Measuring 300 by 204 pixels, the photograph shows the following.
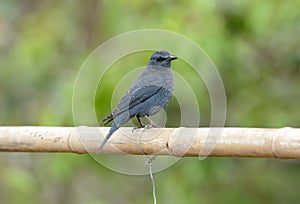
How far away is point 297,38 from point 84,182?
99.2 inches

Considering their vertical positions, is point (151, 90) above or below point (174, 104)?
above

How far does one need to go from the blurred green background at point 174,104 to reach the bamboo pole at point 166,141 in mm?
1071

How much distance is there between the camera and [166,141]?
2.64 meters

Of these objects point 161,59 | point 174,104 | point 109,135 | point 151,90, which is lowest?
point 174,104

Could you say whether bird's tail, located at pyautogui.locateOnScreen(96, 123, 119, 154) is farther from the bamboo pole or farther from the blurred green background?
the blurred green background

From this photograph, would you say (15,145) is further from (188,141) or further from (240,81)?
(240,81)

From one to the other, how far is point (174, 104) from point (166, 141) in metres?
1.65

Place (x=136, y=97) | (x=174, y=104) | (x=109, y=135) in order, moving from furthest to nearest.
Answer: (x=174, y=104)
(x=136, y=97)
(x=109, y=135)

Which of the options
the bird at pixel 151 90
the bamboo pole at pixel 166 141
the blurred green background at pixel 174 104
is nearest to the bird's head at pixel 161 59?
the bird at pixel 151 90

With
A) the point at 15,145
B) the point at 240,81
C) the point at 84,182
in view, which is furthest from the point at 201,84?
the point at 84,182

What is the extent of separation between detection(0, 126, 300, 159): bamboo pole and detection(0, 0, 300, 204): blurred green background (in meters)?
1.07

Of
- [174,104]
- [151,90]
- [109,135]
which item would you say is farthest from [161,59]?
[174,104]

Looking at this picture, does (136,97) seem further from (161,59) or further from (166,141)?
(166,141)

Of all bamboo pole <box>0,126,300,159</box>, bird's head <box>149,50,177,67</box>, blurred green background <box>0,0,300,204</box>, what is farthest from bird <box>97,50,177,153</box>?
blurred green background <box>0,0,300,204</box>
